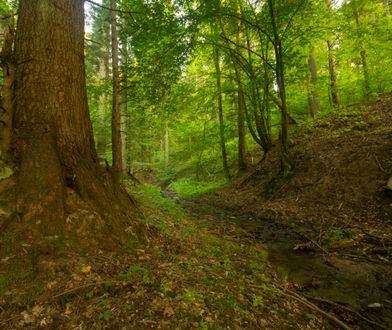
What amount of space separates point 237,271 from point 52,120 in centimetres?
369

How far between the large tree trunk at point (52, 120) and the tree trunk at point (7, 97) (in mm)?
81

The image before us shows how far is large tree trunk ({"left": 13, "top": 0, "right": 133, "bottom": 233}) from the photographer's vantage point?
3.36 metres

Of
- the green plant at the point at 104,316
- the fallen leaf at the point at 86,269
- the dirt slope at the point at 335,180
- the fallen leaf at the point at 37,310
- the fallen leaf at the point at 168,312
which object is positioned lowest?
the fallen leaf at the point at 168,312

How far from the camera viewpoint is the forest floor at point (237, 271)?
272 centimetres

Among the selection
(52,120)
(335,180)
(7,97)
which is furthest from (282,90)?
(7,97)

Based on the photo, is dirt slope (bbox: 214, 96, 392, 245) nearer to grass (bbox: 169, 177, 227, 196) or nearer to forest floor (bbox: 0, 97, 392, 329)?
forest floor (bbox: 0, 97, 392, 329)

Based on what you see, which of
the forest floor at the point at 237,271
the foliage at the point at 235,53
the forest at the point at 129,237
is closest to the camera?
the forest floor at the point at 237,271

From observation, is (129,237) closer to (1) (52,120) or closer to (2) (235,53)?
(1) (52,120)

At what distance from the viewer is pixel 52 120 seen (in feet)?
12.0

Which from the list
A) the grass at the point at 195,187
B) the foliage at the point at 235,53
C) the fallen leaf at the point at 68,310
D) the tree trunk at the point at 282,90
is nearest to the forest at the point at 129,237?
the fallen leaf at the point at 68,310

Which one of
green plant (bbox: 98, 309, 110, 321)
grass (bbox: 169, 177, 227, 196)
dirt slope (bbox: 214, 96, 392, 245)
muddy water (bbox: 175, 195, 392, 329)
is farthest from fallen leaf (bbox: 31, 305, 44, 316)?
grass (bbox: 169, 177, 227, 196)

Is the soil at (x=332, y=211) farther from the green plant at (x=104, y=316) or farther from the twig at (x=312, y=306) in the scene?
the green plant at (x=104, y=316)

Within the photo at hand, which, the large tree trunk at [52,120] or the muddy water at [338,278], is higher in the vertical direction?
the large tree trunk at [52,120]

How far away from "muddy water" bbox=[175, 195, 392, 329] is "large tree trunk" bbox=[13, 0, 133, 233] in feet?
11.1
